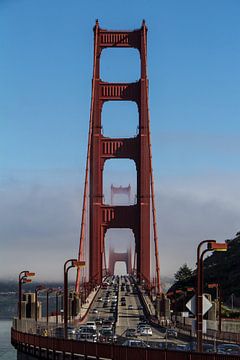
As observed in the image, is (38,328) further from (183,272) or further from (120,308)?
(183,272)

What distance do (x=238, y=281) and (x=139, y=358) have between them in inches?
3576

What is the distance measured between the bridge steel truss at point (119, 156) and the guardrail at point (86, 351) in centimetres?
6303

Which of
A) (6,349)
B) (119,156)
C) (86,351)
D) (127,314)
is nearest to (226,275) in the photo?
(119,156)

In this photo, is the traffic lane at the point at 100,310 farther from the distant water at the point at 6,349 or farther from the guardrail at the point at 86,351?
the guardrail at the point at 86,351

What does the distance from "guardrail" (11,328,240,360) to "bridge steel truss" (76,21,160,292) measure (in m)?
63.0

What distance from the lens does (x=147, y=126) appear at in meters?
133

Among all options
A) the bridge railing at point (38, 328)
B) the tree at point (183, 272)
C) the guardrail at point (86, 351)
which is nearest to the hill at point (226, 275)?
the tree at point (183, 272)

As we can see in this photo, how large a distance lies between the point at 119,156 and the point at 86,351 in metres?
88.3

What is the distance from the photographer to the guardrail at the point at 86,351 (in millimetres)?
32844

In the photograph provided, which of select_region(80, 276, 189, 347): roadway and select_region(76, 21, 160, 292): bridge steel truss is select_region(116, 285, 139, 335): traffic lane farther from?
select_region(76, 21, 160, 292): bridge steel truss

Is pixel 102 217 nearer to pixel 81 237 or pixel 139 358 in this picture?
pixel 81 237

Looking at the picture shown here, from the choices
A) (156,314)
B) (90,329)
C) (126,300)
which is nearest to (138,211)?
(126,300)

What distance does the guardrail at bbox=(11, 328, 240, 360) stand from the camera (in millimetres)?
32844

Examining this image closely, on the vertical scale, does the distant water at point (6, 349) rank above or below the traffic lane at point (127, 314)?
below
